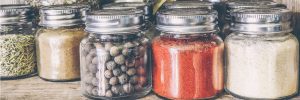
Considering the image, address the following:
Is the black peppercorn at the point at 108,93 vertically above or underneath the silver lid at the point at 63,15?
underneath

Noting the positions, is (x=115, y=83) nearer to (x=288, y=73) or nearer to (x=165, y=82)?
(x=165, y=82)

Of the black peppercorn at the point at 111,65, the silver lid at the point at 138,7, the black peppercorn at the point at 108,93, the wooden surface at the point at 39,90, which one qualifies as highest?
the silver lid at the point at 138,7

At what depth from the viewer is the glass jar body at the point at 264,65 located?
77cm

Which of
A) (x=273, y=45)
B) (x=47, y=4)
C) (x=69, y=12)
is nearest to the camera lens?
(x=273, y=45)

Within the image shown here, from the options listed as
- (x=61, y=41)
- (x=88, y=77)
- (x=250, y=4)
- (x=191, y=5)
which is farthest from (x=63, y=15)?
(x=250, y=4)

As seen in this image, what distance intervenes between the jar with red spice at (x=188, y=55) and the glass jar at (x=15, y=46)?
1.07ft

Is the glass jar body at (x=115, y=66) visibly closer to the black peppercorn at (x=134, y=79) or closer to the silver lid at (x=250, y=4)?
the black peppercorn at (x=134, y=79)

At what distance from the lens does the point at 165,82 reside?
0.82 meters

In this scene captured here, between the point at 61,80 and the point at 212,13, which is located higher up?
the point at 212,13

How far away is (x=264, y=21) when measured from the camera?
77 centimetres

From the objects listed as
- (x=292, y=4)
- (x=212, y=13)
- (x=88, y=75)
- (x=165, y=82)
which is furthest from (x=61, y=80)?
(x=292, y=4)

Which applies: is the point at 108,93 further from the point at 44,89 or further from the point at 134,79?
the point at 44,89

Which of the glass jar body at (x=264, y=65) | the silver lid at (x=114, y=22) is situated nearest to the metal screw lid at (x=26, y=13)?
the silver lid at (x=114, y=22)

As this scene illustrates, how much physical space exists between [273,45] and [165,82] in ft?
0.64
